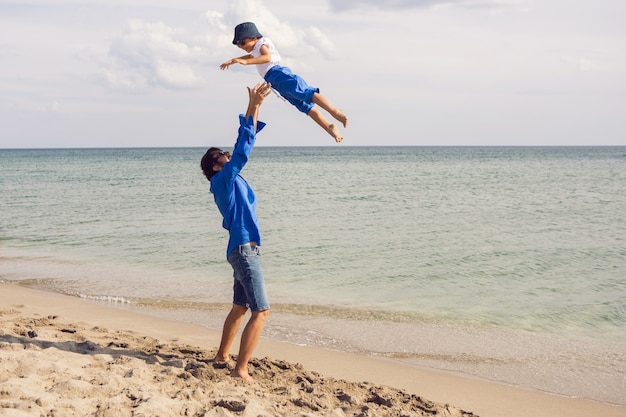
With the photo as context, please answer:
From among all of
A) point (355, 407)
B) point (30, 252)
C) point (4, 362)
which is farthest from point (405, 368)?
point (30, 252)

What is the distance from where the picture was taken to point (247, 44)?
18.2ft

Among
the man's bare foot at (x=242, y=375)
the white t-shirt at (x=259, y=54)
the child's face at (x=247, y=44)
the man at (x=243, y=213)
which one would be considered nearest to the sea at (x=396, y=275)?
the man's bare foot at (x=242, y=375)

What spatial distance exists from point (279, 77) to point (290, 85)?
0.13 meters

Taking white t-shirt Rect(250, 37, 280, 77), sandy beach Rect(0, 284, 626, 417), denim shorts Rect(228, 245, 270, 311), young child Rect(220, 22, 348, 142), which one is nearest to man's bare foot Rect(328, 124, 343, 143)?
young child Rect(220, 22, 348, 142)

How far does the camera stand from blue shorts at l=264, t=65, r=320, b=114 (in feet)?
18.3

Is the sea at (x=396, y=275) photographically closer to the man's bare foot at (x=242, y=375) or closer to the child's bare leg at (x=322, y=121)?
the man's bare foot at (x=242, y=375)

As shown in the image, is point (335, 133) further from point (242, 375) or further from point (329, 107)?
point (242, 375)

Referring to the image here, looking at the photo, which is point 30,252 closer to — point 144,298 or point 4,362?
point 144,298

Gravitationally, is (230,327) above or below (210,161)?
below

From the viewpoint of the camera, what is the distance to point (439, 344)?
7035 millimetres

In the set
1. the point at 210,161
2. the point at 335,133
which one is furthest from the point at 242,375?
the point at 335,133

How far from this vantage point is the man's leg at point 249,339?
5.00 metres

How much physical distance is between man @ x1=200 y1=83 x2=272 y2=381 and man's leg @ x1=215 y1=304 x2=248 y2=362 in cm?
34

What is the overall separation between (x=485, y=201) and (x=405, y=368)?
18.4m
